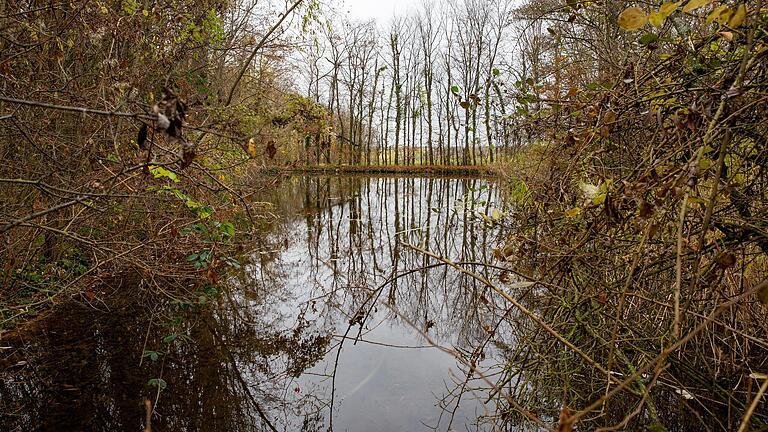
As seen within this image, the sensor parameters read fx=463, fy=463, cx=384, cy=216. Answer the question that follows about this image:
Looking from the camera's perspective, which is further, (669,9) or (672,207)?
(672,207)

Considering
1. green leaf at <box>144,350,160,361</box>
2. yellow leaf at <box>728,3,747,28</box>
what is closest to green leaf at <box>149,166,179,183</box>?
green leaf at <box>144,350,160,361</box>

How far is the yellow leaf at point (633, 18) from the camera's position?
110 cm

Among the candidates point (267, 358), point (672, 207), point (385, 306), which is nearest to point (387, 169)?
point (385, 306)

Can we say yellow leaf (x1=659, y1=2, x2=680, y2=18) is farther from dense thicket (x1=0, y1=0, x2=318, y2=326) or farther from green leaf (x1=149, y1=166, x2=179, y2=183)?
green leaf (x1=149, y1=166, x2=179, y2=183)

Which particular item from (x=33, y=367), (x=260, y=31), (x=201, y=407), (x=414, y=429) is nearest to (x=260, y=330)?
(x=201, y=407)

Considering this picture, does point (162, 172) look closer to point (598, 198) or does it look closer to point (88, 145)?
point (88, 145)

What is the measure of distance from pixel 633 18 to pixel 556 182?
1.63m

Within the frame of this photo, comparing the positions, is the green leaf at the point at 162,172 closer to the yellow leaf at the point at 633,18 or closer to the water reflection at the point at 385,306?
the water reflection at the point at 385,306

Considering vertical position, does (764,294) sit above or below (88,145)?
below

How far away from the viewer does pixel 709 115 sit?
53.6 inches

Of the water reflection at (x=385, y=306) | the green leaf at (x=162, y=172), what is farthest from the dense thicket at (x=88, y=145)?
the water reflection at (x=385, y=306)

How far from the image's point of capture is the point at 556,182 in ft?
8.79

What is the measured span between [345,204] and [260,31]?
635cm

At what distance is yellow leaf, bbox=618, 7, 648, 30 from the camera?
1.10 m
